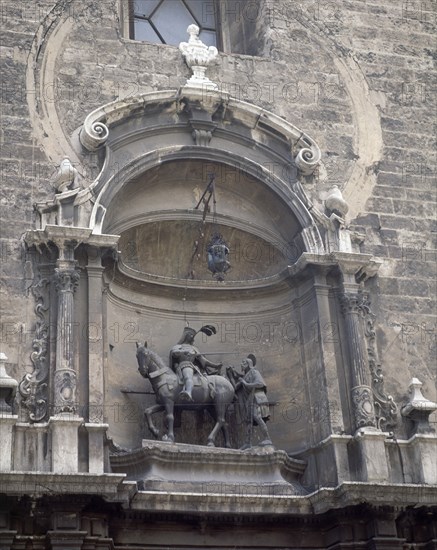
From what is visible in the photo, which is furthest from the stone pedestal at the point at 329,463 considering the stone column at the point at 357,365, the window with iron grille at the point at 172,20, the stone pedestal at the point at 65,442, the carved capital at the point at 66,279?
the window with iron grille at the point at 172,20

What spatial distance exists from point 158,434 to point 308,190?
10.5 feet

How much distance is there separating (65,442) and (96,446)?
30 cm

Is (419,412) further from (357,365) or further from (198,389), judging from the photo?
(198,389)

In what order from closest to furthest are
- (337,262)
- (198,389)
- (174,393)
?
1. (174,393)
2. (198,389)
3. (337,262)

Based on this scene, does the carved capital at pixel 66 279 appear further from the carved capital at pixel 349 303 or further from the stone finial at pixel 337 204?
the stone finial at pixel 337 204

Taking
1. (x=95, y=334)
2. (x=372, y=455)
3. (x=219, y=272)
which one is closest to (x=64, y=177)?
(x=95, y=334)

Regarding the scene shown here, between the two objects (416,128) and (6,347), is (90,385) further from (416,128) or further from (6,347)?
(416,128)

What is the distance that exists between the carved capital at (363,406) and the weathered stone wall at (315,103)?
1.73ft

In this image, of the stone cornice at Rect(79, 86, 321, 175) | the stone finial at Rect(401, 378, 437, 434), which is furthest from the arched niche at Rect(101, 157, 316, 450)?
the stone finial at Rect(401, 378, 437, 434)

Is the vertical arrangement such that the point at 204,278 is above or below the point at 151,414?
above

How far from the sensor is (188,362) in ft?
38.2

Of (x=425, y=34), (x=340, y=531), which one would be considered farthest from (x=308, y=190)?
(x=340, y=531)

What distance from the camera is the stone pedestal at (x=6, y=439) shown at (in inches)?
403

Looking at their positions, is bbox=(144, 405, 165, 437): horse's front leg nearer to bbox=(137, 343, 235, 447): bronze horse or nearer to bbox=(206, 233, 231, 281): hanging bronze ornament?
bbox=(137, 343, 235, 447): bronze horse
